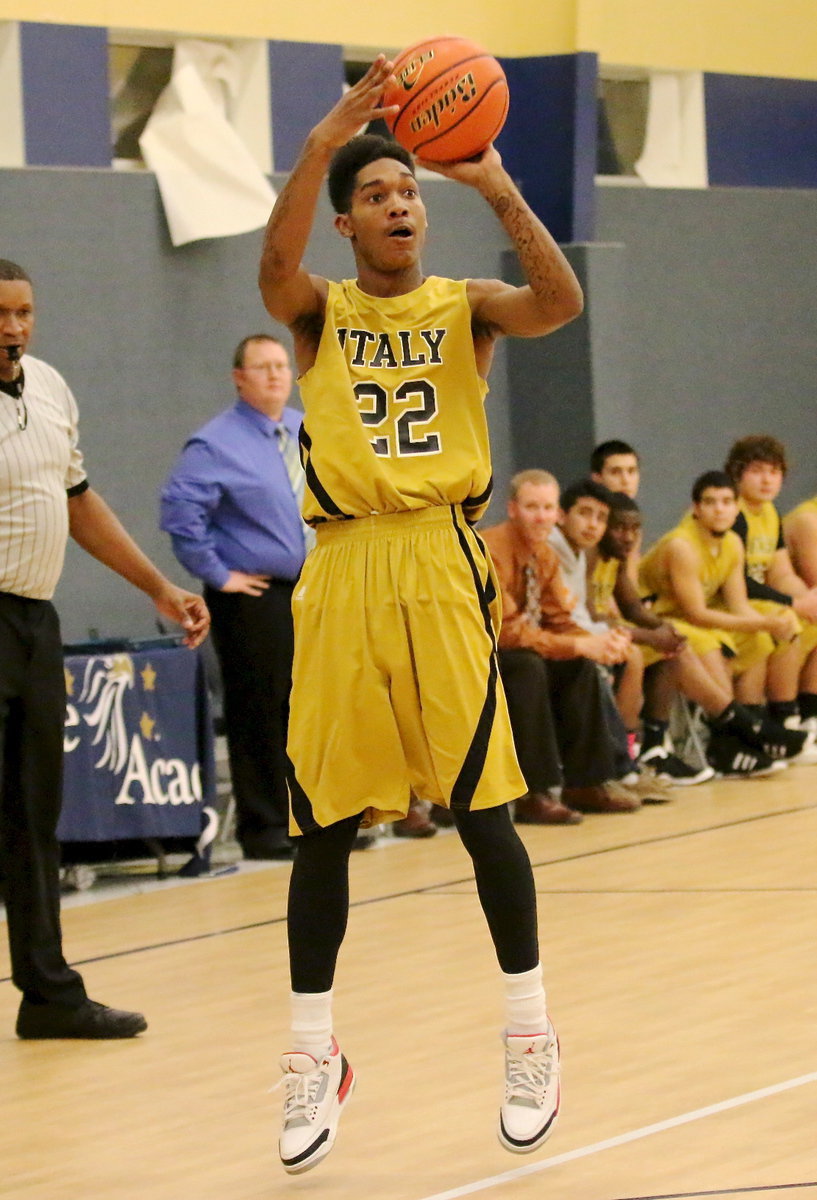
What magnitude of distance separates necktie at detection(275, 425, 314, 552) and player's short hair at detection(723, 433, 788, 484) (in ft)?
9.37

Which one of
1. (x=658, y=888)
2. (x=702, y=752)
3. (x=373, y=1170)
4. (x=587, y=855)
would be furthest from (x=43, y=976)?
(x=702, y=752)

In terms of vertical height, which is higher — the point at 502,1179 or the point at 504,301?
the point at 504,301

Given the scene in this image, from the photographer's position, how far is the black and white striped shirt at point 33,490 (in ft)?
15.0

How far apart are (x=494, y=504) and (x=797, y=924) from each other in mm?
5317

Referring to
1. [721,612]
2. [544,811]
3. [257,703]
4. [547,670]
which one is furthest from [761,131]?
[257,703]

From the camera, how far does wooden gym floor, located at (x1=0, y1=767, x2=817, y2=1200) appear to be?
137 inches

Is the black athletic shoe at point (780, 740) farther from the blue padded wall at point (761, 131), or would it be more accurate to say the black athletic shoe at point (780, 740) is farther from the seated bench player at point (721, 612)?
the blue padded wall at point (761, 131)

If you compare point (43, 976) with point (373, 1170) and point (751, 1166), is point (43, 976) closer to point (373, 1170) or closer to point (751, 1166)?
point (373, 1170)

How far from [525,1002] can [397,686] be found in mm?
613

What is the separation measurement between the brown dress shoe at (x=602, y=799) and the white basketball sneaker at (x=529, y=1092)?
4.51 m

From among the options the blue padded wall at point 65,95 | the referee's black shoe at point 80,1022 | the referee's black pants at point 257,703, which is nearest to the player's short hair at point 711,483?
the referee's black pants at point 257,703

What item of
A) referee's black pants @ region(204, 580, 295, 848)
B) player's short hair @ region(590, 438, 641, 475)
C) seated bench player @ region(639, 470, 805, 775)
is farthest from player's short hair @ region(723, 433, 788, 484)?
referee's black pants @ region(204, 580, 295, 848)

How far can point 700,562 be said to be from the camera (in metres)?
9.01

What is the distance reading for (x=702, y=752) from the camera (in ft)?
29.0
